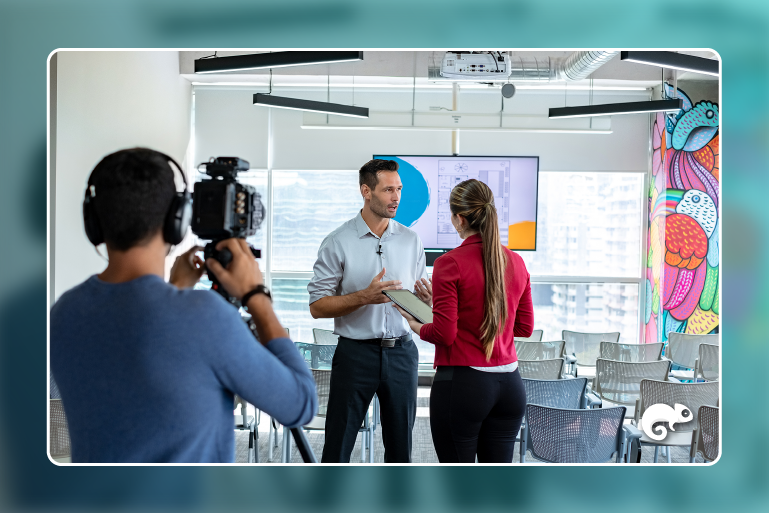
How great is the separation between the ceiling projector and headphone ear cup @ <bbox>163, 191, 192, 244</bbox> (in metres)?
2.89

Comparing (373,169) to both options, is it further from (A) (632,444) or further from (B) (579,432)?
(A) (632,444)

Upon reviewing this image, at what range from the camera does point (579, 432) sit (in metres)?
2.79

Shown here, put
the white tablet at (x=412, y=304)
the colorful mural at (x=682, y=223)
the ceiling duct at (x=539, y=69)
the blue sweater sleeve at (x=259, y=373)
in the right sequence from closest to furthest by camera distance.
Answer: the blue sweater sleeve at (x=259, y=373) < the white tablet at (x=412, y=304) < the ceiling duct at (x=539, y=69) < the colorful mural at (x=682, y=223)

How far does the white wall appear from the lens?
6.45ft

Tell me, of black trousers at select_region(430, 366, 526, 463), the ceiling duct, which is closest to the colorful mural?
the ceiling duct

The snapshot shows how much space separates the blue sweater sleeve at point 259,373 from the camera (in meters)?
1.21

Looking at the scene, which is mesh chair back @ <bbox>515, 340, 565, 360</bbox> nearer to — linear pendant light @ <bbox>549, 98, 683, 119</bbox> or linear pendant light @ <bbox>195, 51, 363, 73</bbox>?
linear pendant light @ <bbox>549, 98, 683, 119</bbox>

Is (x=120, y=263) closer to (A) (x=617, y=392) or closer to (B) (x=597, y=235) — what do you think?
(A) (x=617, y=392)

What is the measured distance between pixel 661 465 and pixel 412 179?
16.5 ft

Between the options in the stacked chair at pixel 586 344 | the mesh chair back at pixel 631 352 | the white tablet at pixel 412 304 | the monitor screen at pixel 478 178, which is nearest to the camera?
the white tablet at pixel 412 304

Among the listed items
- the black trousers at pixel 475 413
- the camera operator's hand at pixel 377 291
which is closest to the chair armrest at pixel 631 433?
the black trousers at pixel 475 413

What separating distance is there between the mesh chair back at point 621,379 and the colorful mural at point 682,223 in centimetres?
202

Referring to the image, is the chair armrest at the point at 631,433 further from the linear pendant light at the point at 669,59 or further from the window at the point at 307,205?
the window at the point at 307,205
